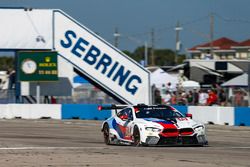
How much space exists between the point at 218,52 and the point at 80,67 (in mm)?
94913

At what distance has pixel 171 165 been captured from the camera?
1364 cm

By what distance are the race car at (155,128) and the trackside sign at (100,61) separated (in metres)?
20.8

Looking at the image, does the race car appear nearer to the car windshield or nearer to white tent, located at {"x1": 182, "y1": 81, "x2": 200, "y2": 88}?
the car windshield

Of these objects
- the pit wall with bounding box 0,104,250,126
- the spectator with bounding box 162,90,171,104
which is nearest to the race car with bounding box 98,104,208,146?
the pit wall with bounding box 0,104,250,126

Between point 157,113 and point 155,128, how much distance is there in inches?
47.4

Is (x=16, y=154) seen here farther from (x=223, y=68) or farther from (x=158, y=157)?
(x=223, y=68)

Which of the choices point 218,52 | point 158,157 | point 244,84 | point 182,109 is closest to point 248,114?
point 182,109

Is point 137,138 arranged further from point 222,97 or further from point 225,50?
point 225,50

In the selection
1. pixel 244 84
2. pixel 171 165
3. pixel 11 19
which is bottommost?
pixel 171 165

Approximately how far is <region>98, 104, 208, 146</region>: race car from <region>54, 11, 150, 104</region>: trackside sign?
20.8m

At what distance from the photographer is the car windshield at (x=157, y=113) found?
19094 millimetres

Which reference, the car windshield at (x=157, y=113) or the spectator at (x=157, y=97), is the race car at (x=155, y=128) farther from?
the spectator at (x=157, y=97)

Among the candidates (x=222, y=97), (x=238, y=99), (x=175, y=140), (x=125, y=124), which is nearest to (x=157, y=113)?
(x=125, y=124)

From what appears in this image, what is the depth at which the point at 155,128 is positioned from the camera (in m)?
18.1
